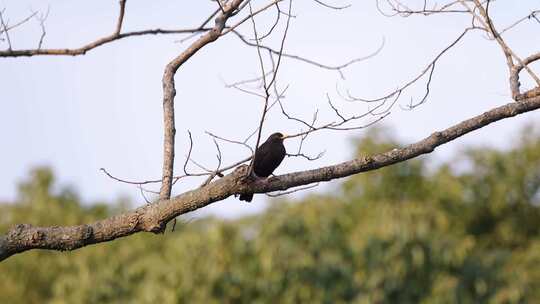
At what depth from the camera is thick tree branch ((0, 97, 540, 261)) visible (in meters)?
4.30

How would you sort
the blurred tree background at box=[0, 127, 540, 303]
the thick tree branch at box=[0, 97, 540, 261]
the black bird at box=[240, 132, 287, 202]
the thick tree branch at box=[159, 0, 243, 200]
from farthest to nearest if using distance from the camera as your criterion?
the blurred tree background at box=[0, 127, 540, 303]
the black bird at box=[240, 132, 287, 202]
the thick tree branch at box=[159, 0, 243, 200]
the thick tree branch at box=[0, 97, 540, 261]

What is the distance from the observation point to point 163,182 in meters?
4.62

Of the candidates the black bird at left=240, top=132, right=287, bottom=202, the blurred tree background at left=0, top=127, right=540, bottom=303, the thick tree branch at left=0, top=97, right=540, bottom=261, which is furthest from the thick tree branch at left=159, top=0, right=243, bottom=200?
the blurred tree background at left=0, top=127, right=540, bottom=303

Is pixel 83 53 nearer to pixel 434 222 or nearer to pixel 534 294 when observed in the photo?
pixel 434 222

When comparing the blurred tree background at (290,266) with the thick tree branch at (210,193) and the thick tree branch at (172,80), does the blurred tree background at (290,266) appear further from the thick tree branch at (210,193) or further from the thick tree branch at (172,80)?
the thick tree branch at (210,193)

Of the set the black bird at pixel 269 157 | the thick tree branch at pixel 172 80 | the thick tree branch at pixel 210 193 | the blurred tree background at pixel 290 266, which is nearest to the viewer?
the thick tree branch at pixel 210 193

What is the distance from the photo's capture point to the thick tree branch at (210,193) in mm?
4297

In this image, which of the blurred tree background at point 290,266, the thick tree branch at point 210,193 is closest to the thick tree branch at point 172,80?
the thick tree branch at point 210,193

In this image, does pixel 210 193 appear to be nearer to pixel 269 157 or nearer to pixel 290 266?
pixel 269 157

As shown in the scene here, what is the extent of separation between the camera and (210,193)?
4316 mm

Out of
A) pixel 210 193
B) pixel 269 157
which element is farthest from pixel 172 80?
pixel 269 157

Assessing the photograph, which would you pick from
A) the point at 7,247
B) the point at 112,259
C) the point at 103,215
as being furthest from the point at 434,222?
the point at 7,247

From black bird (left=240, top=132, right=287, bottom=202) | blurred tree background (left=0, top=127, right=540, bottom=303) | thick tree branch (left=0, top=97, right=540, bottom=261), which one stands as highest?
blurred tree background (left=0, top=127, right=540, bottom=303)

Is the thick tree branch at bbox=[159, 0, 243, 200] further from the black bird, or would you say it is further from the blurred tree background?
the blurred tree background
